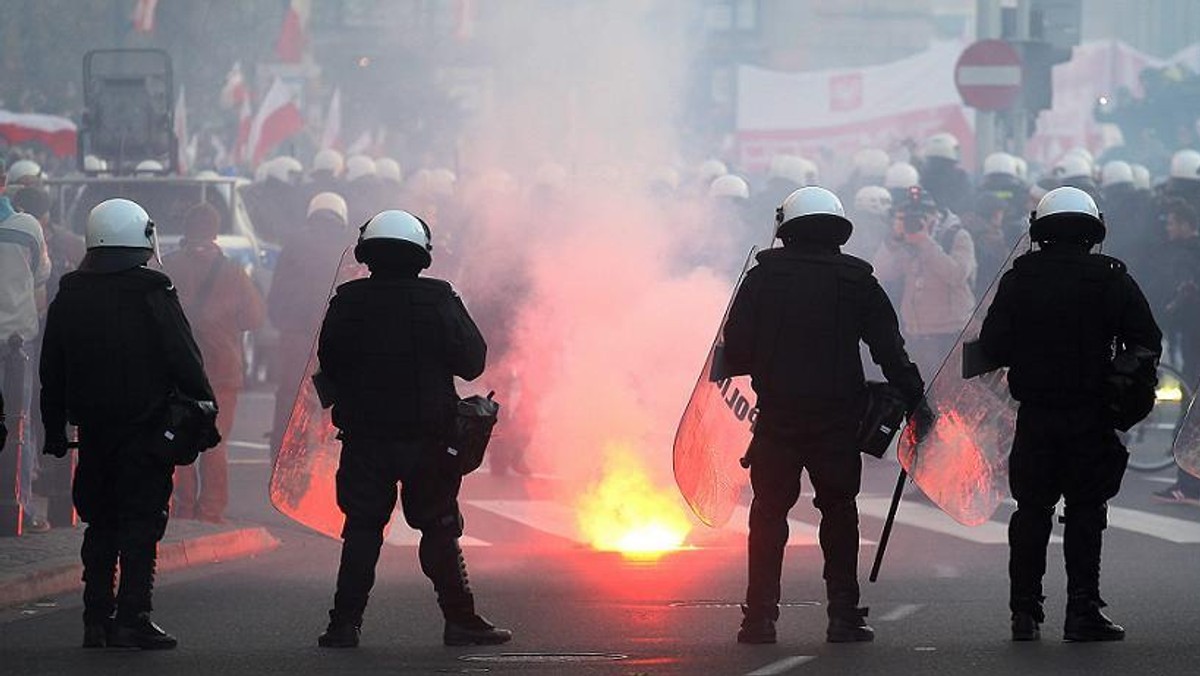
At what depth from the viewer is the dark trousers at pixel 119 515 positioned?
389 inches

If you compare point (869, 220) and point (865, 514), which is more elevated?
point (869, 220)

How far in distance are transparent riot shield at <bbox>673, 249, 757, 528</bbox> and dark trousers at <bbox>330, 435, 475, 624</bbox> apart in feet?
3.53

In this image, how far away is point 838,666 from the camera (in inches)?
369

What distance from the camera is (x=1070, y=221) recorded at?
10023 mm

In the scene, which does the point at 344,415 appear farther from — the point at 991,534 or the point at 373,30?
the point at 373,30

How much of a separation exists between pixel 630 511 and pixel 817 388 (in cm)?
422

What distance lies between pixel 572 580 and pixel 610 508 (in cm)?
198

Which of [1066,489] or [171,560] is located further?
[171,560]

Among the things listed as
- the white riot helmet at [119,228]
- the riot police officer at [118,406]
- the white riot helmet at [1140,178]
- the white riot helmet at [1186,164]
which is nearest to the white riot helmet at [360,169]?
the white riot helmet at [1140,178]

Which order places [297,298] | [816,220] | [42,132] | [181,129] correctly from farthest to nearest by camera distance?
1. [42,132]
2. [181,129]
3. [297,298]
4. [816,220]

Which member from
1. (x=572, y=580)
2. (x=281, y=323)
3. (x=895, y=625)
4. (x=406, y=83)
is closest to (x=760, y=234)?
(x=281, y=323)

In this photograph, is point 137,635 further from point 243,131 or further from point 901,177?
point 243,131

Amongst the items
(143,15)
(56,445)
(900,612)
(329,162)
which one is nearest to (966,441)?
(900,612)

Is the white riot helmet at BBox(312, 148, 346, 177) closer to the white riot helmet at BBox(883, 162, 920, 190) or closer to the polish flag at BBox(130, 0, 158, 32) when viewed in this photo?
the white riot helmet at BBox(883, 162, 920, 190)
